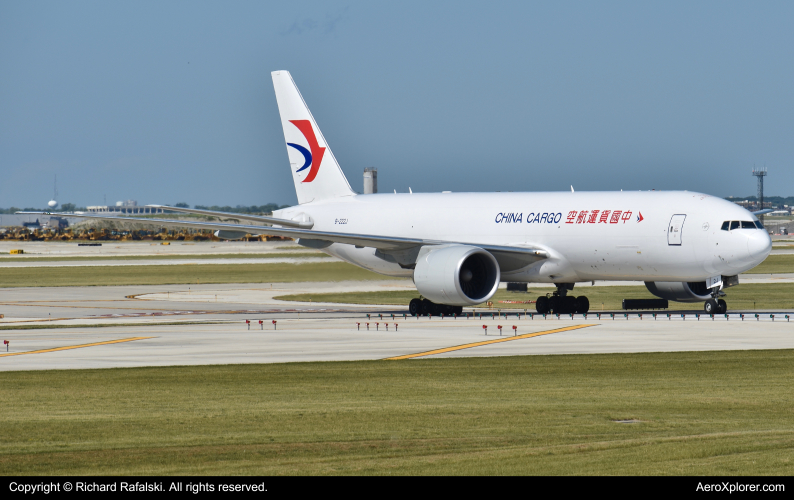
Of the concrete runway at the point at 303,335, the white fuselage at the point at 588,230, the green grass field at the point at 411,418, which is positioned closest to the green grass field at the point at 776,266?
the white fuselage at the point at 588,230

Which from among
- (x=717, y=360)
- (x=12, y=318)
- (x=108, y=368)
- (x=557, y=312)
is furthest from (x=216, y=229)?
(x=717, y=360)

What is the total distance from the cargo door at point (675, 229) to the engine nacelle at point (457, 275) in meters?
6.29

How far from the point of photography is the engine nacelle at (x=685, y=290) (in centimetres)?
4072

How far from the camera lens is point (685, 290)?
4081 centimetres

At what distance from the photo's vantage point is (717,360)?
24766 millimetres

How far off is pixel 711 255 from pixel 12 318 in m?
25.9

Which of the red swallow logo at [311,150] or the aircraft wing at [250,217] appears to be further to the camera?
the red swallow logo at [311,150]

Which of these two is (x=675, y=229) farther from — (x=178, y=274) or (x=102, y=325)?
(x=178, y=274)

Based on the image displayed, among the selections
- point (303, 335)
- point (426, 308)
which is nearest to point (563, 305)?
point (426, 308)

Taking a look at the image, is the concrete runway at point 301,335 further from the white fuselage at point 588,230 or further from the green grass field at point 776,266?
the green grass field at point 776,266

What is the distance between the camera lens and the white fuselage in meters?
37.2

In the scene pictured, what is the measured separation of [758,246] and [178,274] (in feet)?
150

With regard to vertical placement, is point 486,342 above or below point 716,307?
above
